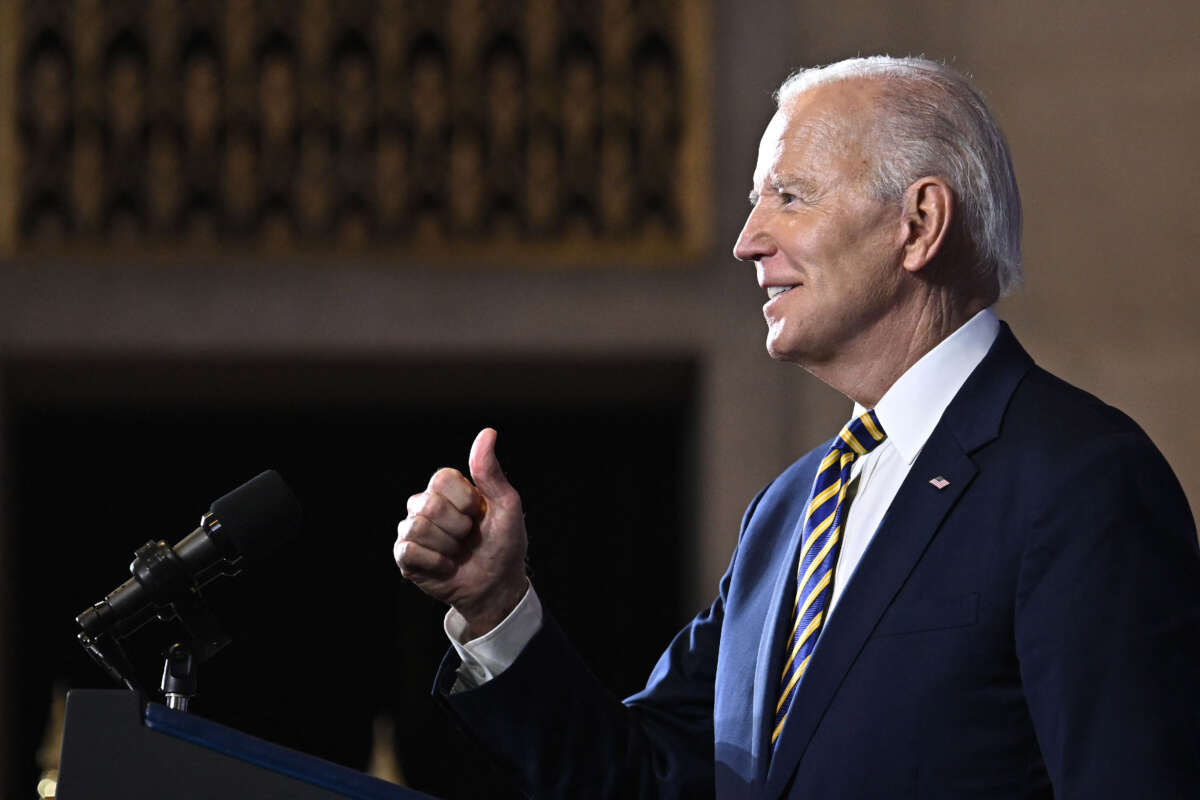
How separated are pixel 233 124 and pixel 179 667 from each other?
416 cm

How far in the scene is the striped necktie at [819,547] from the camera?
1.76 meters

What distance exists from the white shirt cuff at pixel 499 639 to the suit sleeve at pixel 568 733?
1 centimetres

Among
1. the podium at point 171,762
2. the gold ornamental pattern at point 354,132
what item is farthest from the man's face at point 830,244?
the gold ornamental pattern at point 354,132

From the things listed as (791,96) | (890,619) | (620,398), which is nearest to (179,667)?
(890,619)

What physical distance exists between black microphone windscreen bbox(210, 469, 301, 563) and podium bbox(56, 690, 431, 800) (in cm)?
22

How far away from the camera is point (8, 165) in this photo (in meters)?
5.37

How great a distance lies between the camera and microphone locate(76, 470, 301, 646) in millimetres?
1541

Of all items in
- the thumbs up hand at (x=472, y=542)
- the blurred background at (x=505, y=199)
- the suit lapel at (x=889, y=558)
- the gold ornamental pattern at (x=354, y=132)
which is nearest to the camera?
the suit lapel at (x=889, y=558)

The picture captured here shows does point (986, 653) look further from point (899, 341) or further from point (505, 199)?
Answer: point (505, 199)

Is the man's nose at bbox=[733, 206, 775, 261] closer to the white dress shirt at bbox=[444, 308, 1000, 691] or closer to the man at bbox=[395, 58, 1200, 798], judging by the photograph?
the man at bbox=[395, 58, 1200, 798]

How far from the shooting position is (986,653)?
1582 millimetres

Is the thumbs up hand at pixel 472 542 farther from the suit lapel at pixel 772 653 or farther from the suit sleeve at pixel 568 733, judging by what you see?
the suit lapel at pixel 772 653

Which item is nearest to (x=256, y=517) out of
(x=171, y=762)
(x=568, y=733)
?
(x=171, y=762)

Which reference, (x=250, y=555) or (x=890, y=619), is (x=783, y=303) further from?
(x=250, y=555)
